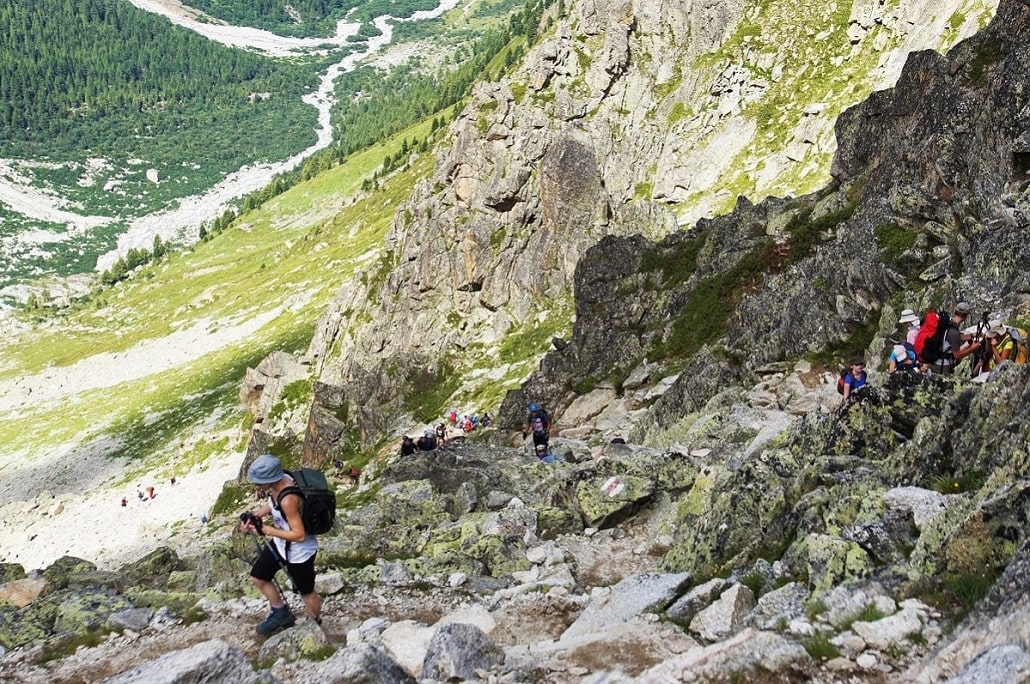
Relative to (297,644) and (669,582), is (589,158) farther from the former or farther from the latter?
(297,644)

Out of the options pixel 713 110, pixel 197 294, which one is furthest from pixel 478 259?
pixel 197 294

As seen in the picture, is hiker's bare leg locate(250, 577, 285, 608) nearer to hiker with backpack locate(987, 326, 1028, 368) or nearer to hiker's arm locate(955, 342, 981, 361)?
hiker with backpack locate(987, 326, 1028, 368)

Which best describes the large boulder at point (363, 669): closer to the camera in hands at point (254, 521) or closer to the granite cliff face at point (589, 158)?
the camera in hands at point (254, 521)

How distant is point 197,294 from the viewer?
172 metres

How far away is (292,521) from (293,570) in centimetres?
105

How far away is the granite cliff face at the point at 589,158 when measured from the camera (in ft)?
217

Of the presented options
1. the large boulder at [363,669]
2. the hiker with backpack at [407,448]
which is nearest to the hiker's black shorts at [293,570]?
the large boulder at [363,669]

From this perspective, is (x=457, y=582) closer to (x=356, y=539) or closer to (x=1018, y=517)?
(x=356, y=539)

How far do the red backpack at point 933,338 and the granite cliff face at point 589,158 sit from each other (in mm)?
40365

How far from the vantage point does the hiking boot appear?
11.4 metres

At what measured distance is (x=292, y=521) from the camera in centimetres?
991

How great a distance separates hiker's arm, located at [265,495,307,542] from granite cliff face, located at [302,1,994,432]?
4579cm

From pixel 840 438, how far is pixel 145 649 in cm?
1278

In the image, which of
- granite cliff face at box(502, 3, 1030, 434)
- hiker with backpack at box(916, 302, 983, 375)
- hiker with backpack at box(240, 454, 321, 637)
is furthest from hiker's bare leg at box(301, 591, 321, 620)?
granite cliff face at box(502, 3, 1030, 434)
